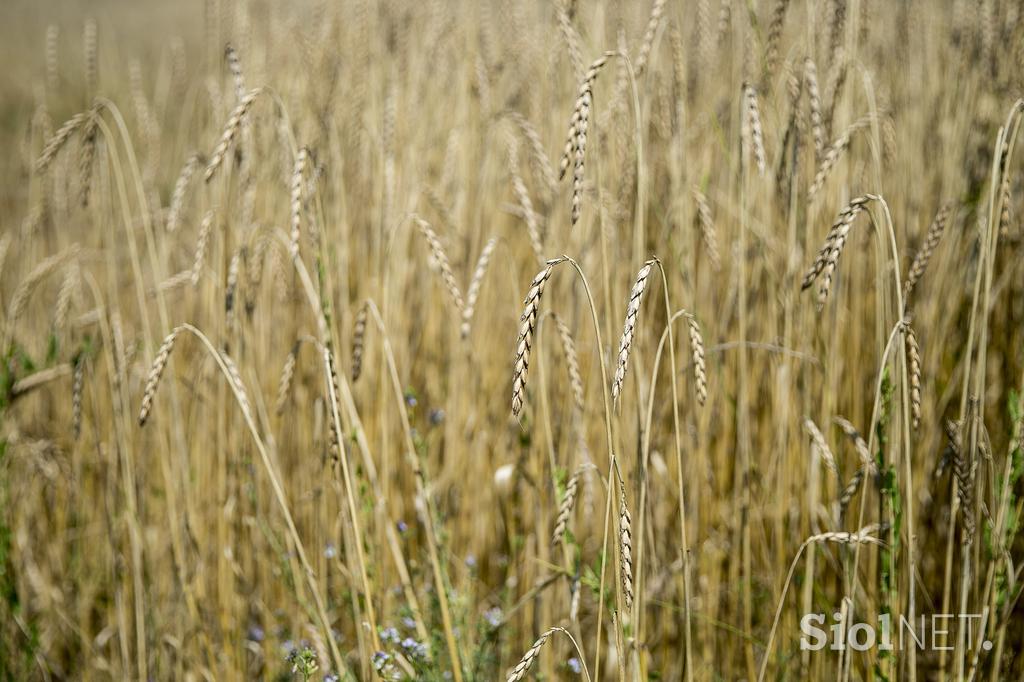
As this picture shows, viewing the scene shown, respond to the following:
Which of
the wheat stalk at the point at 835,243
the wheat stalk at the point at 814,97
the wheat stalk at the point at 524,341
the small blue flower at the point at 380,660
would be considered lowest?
the small blue flower at the point at 380,660

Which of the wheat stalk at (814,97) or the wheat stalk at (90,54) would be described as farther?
the wheat stalk at (90,54)

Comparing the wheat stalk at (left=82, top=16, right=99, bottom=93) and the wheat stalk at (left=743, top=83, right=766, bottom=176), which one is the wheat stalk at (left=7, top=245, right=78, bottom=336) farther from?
the wheat stalk at (left=743, top=83, right=766, bottom=176)

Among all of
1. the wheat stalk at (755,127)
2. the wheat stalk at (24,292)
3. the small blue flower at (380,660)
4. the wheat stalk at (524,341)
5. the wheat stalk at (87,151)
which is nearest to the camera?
the wheat stalk at (524,341)

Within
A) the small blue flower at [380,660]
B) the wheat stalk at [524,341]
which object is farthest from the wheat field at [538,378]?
the wheat stalk at [524,341]

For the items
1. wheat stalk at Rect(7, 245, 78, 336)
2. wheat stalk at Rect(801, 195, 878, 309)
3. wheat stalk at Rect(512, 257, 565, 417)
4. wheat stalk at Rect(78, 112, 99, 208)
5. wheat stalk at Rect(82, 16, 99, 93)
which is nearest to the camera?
wheat stalk at Rect(512, 257, 565, 417)

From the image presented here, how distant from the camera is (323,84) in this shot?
2.53 metres

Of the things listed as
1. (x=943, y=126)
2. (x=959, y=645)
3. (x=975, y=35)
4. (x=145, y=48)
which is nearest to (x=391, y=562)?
(x=959, y=645)

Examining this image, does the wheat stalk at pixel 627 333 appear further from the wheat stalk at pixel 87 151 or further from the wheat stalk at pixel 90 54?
the wheat stalk at pixel 90 54

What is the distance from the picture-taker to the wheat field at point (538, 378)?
1215 millimetres

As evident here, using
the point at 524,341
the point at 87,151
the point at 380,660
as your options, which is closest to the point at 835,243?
the point at 524,341

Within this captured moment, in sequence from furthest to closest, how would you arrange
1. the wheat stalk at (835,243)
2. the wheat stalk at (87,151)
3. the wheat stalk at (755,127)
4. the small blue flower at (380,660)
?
the wheat stalk at (87,151)
the wheat stalk at (755,127)
the small blue flower at (380,660)
the wheat stalk at (835,243)

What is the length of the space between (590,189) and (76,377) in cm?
114

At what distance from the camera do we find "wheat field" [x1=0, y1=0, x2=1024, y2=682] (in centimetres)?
121

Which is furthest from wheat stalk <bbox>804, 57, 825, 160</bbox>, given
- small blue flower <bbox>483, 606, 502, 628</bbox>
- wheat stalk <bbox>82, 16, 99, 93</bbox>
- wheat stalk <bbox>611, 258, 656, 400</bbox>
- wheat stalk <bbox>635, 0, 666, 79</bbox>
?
wheat stalk <bbox>82, 16, 99, 93</bbox>
